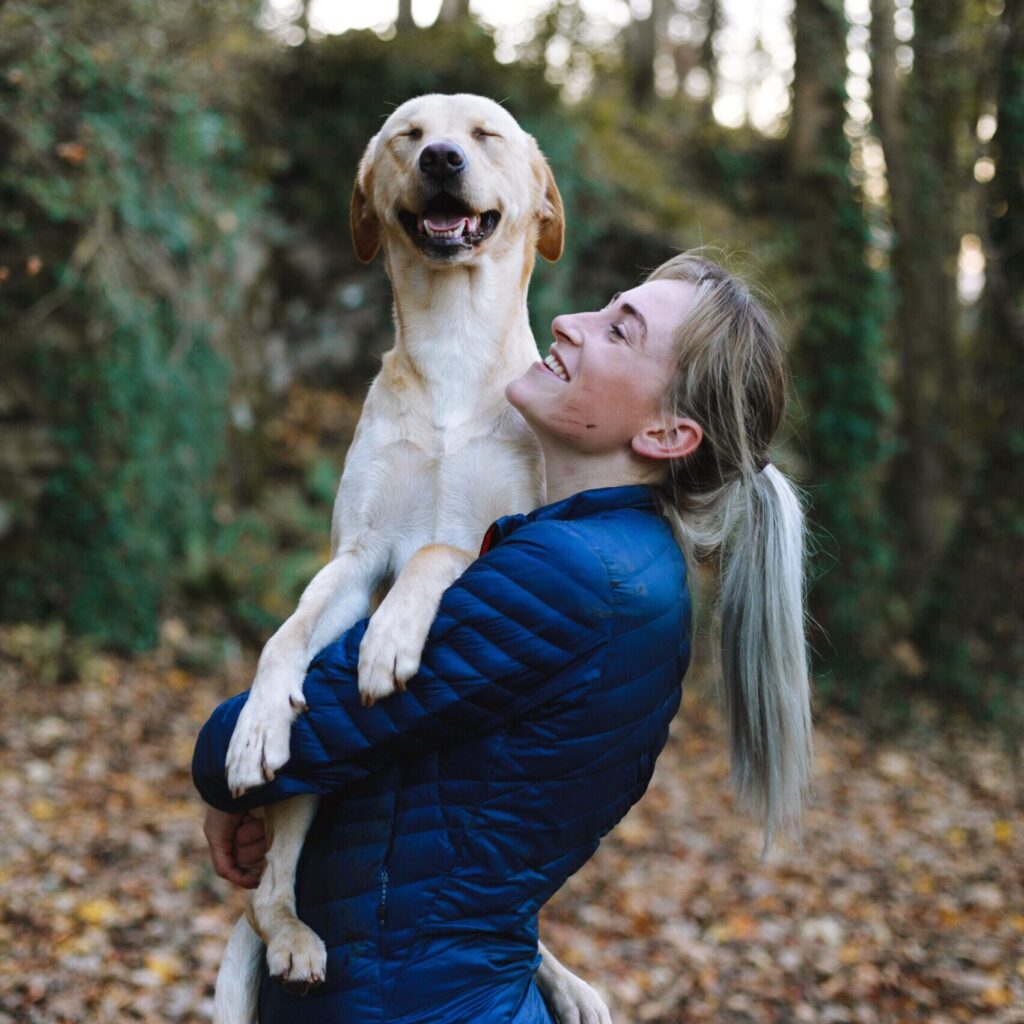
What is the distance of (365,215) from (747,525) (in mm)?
1339

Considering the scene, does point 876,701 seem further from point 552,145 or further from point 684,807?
point 552,145

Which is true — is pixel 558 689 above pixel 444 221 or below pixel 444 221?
below

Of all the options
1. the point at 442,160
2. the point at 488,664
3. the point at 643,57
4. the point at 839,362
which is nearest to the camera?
the point at 488,664

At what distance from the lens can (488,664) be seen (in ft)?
5.45

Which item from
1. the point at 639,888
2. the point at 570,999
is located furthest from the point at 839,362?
the point at 570,999

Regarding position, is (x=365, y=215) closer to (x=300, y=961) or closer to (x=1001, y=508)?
(x=300, y=961)

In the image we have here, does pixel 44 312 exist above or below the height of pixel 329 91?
below

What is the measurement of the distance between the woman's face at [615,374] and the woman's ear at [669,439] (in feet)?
0.04

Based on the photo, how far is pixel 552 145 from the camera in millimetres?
9969

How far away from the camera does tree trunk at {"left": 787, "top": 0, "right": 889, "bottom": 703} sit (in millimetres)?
9812

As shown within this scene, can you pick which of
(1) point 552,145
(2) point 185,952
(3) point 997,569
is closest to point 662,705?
(2) point 185,952

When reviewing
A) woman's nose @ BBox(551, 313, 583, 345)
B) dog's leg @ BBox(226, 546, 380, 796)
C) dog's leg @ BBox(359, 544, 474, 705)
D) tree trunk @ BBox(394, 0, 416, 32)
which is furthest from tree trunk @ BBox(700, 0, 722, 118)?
dog's leg @ BBox(359, 544, 474, 705)

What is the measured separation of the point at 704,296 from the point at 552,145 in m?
8.51

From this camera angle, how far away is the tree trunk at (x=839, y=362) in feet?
32.2
